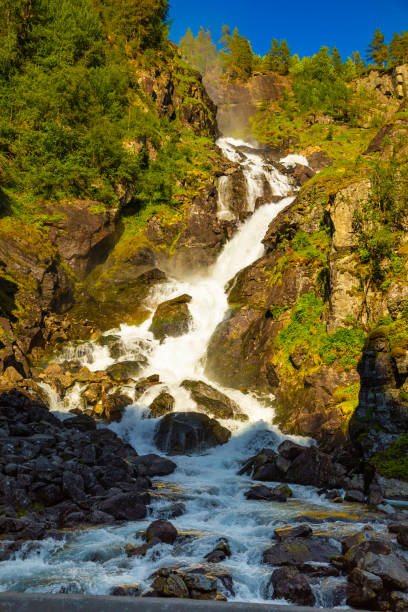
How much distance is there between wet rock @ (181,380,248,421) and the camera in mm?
19188

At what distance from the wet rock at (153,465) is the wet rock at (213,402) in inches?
173

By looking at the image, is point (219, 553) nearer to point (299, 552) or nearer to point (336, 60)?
point (299, 552)

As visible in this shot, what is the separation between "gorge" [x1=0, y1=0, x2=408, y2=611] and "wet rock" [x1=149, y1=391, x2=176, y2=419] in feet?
0.34

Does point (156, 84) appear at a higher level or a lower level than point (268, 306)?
higher

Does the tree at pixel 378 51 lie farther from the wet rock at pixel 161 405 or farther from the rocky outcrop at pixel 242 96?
the wet rock at pixel 161 405

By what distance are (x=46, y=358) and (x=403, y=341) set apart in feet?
56.9

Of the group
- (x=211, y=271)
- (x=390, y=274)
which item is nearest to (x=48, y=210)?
(x=211, y=271)

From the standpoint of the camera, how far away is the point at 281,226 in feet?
83.1

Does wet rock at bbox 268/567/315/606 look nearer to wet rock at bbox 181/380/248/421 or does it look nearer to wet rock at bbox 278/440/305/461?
wet rock at bbox 278/440/305/461

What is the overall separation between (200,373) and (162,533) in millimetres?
15100

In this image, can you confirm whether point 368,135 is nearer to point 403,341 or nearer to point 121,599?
point 403,341

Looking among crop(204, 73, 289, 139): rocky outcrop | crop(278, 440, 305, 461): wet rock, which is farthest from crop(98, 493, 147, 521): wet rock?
crop(204, 73, 289, 139): rocky outcrop

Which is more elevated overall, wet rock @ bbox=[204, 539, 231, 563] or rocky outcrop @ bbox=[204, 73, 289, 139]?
rocky outcrop @ bbox=[204, 73, 289, 139]

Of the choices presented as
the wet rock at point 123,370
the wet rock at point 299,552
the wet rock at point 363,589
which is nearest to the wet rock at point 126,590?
→ the wet rock at point 299,552
